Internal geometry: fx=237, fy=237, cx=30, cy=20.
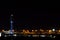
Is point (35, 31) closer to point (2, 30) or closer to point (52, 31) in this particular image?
point (52, 31)

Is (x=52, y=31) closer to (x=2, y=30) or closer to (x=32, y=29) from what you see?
(x=32, y=29)

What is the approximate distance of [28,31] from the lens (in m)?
27.5

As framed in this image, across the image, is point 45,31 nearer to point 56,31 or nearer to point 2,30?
point 56,31

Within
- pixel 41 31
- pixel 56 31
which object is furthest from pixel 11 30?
pixel 56 31

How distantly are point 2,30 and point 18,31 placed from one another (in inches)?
88.0

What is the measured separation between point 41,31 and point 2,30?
16.1ft

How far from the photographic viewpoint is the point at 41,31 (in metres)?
27.5

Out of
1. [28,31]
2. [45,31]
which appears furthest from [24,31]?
[45,31]

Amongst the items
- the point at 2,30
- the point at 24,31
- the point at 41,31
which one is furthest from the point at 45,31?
the point at 2,30

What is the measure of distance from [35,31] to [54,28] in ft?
7.39

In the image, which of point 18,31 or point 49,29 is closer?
point 18,31

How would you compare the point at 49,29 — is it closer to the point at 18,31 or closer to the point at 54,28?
the point at 54,28

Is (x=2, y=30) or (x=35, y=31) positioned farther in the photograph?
(x=35, y=31)

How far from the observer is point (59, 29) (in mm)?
27062
